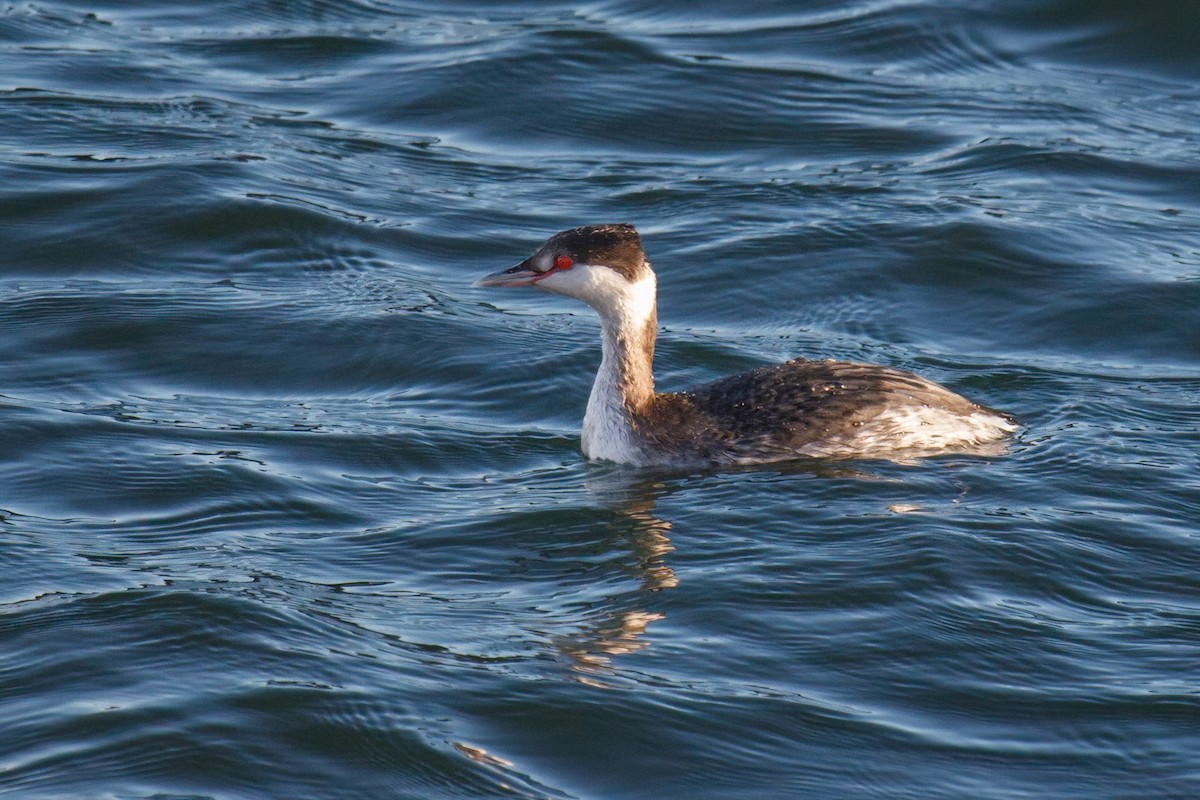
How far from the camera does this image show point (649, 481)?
9.93 m

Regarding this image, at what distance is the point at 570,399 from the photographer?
37.4 feet

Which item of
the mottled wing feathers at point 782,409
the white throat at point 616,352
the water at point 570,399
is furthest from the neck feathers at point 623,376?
the water at point 570,399

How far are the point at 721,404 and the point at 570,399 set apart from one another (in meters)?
1.53

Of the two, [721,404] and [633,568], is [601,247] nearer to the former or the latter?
[721,404]

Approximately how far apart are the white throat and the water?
0.26 metres

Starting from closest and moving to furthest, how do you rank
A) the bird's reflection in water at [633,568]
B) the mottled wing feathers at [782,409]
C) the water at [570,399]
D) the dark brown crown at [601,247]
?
the water at [570,399], the bird's reflection in water at [633,568], the mottled wing feathers at [782,409], the dark brown crown at [601,247]

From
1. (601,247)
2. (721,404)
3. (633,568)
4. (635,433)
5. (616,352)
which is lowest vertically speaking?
(633,568)

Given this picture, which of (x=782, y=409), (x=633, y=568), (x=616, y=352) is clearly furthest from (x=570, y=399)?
(x=633, y=568)

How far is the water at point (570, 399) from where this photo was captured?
7297 mm

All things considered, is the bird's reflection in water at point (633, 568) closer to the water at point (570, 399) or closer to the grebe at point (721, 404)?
the water at point (570, 399)

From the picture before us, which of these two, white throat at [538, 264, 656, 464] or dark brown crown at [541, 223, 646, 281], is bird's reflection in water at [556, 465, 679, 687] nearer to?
white throat at [538, 264, 656, 464]

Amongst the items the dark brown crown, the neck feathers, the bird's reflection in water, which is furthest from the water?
the dark brown crown

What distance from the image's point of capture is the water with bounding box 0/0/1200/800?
23.9 feet

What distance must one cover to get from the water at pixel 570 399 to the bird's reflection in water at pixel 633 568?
0.03 m
